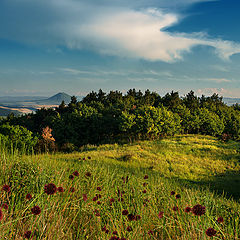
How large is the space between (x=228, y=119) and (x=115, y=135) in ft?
120

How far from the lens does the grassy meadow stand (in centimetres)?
232

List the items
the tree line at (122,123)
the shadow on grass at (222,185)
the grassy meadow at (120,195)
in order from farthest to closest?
the tree line at (122,123) → the shadow on grass at (222,185) → the grassy meadow at (120,195)

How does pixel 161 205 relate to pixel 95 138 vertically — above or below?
above

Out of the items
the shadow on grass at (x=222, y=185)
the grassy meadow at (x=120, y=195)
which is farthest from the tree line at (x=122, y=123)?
the shadow on grass at (x=222, y=185)

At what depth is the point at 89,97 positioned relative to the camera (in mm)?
63031

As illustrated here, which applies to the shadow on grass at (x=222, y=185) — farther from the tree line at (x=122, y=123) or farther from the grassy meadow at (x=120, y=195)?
the tree line at (x=122, y=123)

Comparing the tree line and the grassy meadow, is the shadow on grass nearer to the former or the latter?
the grassy meadow

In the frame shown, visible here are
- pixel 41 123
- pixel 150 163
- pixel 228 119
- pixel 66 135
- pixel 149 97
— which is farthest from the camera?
pixel 149 97

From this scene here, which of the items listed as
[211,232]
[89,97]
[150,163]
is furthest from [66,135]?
[211,232]

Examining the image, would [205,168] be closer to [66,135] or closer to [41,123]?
[66,135]

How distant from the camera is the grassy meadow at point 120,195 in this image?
2.32m

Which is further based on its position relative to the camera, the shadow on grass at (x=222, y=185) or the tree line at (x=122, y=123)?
the tree line at (x=122, y=123)

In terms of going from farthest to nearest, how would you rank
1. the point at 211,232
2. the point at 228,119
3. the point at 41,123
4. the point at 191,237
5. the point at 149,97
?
the point at 149,97 → the point at 228,119 → the point at 41,123 → the point at 191,237 → the point at 211,232

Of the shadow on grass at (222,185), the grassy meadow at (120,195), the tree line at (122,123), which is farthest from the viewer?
the tree line at (122,123)
